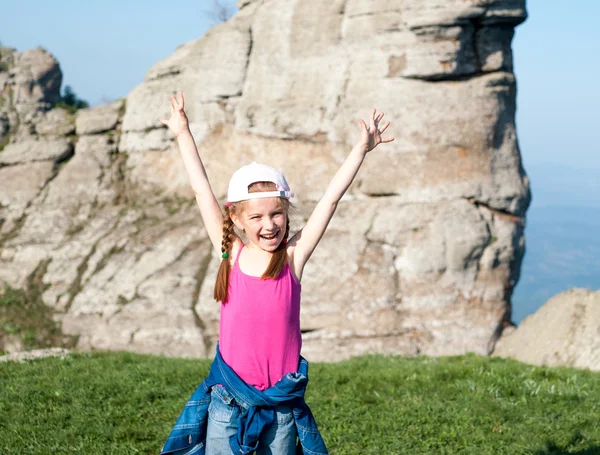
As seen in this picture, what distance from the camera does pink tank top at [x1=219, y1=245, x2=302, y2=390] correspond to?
3320mm

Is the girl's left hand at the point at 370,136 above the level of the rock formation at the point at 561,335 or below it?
above

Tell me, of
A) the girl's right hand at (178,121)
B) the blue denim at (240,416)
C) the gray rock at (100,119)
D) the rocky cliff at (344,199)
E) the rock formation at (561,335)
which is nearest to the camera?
the blue denim at (240,416)

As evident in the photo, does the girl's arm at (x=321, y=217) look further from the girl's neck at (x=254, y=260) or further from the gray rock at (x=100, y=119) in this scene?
the gray rock at (x=100, y=119)

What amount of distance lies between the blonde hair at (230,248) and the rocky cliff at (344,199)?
6.67 metres

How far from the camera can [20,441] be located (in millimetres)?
5262

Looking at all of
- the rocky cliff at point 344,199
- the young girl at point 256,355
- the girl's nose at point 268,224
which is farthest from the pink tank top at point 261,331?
the rocky cliff at point 344,199

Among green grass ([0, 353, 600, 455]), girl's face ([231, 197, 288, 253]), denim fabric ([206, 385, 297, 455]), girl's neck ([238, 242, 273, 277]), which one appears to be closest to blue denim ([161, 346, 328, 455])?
denim fabric ([206, 385, 297, 455])

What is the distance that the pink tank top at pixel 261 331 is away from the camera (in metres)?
3.32

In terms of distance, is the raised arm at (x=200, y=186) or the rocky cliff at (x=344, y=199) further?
the rocky cliff at (x=344, y=199)

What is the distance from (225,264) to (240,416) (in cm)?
72

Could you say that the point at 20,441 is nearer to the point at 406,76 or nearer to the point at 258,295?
the point at 258,295

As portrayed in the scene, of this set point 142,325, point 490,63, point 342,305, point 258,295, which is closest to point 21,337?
point 142,325

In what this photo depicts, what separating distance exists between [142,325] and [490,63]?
23.4 ft

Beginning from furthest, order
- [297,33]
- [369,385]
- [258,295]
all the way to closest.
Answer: [297,33] → [369,385] → [258,295]
